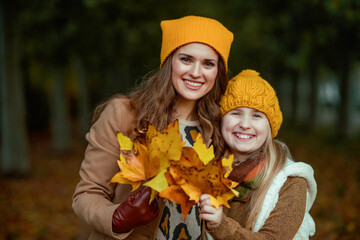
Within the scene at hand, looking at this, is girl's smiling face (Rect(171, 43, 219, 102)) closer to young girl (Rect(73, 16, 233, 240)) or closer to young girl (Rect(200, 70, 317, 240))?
young girl (Rect(73, 16, 233, 240))

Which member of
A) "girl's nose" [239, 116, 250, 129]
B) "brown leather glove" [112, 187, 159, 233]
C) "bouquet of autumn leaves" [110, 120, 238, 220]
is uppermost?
"girl's nose" [239, 116, 250, 129]

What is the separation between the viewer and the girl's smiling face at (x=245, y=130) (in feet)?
7.66

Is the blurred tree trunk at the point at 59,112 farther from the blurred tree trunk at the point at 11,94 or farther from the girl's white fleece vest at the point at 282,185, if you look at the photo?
the girl's white fleece vest at the point at 282,185

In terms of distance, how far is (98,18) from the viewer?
345 inches

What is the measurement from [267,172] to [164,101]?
81cm

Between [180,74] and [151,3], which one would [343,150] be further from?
[180,74]

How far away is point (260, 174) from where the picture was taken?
2.26 metres

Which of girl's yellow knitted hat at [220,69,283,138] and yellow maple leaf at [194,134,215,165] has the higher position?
girl's yellow knitted hat at [220,69,283,138]

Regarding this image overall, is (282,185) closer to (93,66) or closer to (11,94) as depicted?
(11,94)

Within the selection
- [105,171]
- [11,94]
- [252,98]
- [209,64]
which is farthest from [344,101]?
[105,171]

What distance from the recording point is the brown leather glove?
1.79m

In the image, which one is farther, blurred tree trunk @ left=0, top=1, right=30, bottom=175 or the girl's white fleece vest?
blurred tree trunk @ left=0, top=1, right=30, bottom=175

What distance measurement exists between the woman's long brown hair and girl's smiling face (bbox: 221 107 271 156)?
94mm

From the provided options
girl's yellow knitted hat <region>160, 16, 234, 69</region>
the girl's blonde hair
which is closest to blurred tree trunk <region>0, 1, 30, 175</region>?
girl's yellow knitted hat <region>160, 16, 234, 69</region>
